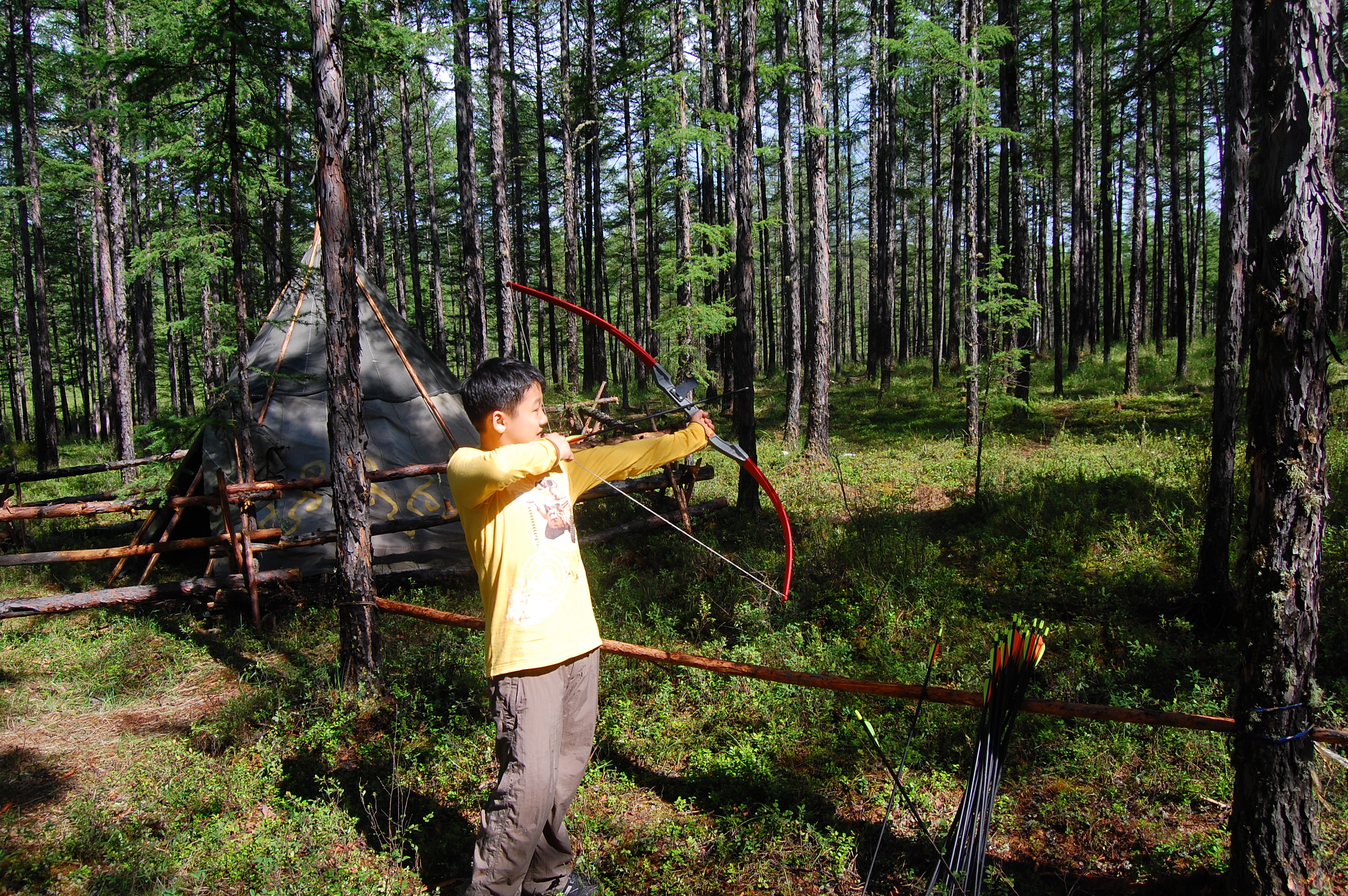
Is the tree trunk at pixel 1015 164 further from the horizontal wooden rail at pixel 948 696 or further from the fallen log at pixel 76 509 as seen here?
the fallen log at pixel 76 509

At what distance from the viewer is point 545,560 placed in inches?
110

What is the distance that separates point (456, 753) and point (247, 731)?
1535 millimetres

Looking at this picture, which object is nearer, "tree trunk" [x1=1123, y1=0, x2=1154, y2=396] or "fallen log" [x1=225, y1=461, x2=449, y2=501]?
"fallen log" [x1=225, y1=461, x2=449, y2=501]

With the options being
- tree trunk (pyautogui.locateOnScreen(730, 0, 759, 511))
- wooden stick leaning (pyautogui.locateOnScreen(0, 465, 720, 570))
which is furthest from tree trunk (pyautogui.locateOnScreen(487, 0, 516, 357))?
wooden stick leaning (pyautogui.locateOnScreen(0, 465, 720, 570))

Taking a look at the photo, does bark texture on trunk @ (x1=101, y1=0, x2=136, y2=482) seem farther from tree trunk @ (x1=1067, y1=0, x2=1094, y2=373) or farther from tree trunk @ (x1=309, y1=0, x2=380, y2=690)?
tree trunk @ (x1=1067, y1=0, x2=1094, y2=373)

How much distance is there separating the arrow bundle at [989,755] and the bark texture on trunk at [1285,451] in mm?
816

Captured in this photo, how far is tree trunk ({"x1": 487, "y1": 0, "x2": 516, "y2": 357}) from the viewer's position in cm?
1089

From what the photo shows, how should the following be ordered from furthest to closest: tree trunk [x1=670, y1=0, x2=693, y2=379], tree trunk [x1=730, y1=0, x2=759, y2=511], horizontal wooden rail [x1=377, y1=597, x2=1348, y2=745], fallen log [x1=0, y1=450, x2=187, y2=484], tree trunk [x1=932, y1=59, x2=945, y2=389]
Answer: tree trunk [x1=932, y1=59, x2=945, y2=389] < tree trunk [x1=670, y1=0, x2=693, y2=379] < fallen log [x1=0, y1=450, x2=187, y2=484] < tree trunk [x1=730, y1=0, x2=759, y2=511] < horizontal wooden rail [x1=377, y1=597, x2=1348, y2=745]

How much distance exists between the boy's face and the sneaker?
1.89m

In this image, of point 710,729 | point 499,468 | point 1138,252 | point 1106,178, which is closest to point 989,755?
point 710,729

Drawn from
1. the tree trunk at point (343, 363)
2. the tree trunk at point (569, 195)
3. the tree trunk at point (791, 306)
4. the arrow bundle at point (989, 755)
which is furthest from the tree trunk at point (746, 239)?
the tree trunk at point (569, 195)

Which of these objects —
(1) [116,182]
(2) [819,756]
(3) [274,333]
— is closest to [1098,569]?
(2) [819,756]

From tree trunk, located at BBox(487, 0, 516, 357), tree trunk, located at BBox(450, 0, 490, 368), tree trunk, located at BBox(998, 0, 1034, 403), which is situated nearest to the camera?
tree trunk, located at BBox(487, 0, 516, 357)

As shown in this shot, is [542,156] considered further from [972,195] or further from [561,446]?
[561,446]
